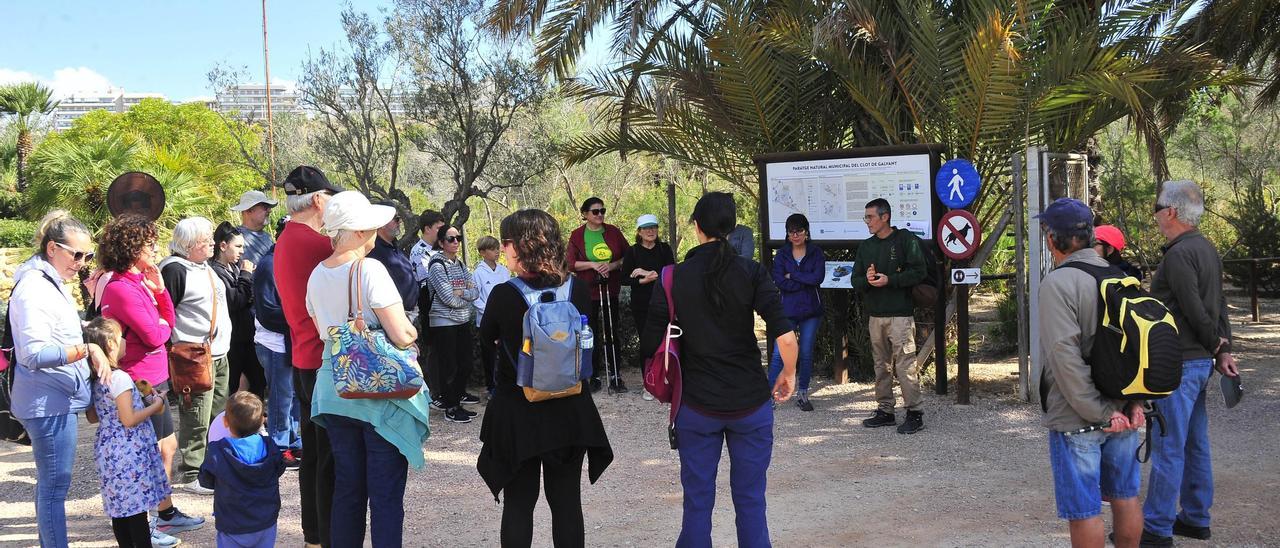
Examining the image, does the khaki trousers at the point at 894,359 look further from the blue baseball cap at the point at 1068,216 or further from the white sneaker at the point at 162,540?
the white sneaker at the point at 162,540

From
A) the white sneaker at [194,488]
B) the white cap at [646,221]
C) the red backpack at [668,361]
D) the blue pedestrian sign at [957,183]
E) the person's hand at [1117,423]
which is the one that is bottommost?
the white sneaker at [194,488]

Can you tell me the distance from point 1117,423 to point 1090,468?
0.69ft

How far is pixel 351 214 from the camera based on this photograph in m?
3.70

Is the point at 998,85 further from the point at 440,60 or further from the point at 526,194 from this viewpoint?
the point at 526,194

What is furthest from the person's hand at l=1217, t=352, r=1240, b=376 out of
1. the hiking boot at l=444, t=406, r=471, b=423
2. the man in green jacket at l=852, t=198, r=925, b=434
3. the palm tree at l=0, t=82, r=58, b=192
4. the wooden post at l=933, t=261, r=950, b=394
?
the palm tree at l=0, t=82, r=58, b=192

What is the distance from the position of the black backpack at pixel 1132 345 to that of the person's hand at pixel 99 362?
430 cm

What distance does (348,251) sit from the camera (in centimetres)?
375

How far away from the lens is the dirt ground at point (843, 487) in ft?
16.7

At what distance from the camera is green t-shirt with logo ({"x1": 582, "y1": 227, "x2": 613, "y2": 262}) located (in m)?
9.08

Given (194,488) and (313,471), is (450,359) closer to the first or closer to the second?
(194,488)

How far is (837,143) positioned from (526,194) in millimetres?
17138

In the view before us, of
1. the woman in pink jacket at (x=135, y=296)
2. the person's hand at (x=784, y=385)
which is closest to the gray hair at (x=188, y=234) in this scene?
the woman in pink jacket at (x=135, y=296)

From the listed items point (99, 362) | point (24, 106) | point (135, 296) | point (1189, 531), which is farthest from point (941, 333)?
point (24, 106)

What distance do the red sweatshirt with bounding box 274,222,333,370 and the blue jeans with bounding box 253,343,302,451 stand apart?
2.37 metres
